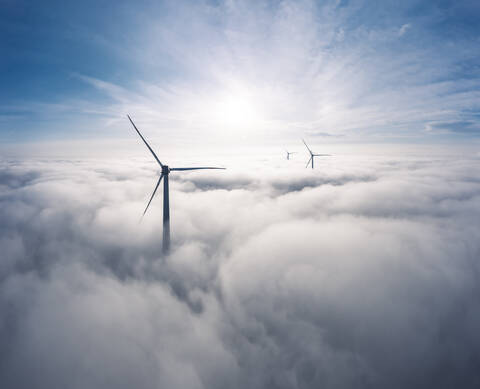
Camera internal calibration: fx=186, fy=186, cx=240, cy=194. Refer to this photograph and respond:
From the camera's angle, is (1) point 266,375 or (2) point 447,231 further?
(2) point 447,231

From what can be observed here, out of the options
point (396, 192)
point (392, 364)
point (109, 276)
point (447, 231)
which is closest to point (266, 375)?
point (392, 364)

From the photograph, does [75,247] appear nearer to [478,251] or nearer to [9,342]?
[9,342]

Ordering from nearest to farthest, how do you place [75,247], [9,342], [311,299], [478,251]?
[9,342] < [311,299] < [478,251] < [75,247]

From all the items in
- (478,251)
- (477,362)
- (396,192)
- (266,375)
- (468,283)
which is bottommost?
(266,375)

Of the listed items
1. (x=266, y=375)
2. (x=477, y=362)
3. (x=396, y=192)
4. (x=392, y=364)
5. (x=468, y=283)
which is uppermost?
(x=396, y=192)

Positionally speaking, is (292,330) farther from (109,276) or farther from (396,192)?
(396,192)

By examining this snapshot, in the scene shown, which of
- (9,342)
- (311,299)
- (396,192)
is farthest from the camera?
(396,192)

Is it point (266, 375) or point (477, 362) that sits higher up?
point (477, 362)

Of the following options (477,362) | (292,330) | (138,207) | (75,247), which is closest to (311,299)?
(292,330)

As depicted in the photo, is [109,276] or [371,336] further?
[109,276]
